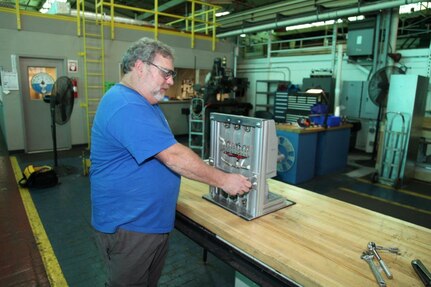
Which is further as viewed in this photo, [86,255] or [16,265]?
[86,255]

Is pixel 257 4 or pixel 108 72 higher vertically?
pixel 257 4

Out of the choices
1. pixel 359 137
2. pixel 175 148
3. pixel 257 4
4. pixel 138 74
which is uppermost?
pixel 257 4

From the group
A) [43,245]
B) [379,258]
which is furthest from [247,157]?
[43,245]

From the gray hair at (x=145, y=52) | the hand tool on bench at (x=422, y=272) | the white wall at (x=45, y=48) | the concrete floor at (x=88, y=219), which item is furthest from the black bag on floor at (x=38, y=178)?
the hand tool on bench at (x=422, y=272)

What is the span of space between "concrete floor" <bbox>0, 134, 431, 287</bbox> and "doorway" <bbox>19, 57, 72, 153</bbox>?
527 mm

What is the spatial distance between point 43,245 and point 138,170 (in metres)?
2.16

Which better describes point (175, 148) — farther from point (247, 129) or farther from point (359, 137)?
point (359, 137)

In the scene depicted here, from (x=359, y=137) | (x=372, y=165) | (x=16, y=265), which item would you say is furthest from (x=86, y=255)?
(x=359, y=137)

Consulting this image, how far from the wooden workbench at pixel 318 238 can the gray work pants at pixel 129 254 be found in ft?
0.79

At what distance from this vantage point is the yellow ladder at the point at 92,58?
620 cm

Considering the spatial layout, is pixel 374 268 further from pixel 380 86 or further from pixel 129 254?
pixel 380 86

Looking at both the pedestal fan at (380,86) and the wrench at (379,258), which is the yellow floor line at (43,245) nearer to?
the wrench at (379,258)

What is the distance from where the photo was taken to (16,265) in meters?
2.48

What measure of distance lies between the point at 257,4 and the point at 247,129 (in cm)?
758
